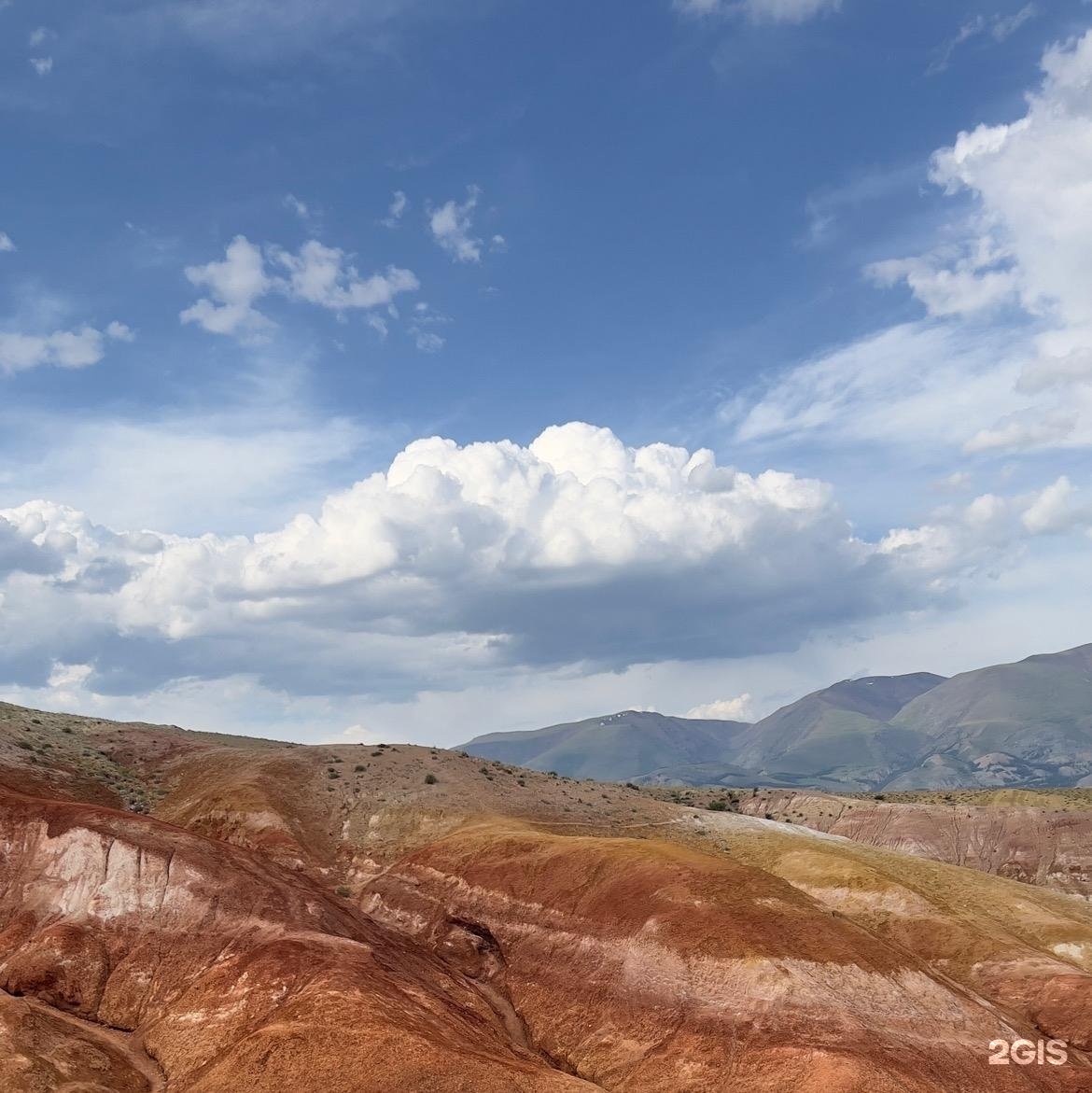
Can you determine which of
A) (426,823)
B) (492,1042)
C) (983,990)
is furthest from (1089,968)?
(426,823)

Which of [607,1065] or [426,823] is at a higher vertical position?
[426,823]

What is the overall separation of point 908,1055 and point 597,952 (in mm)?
17700

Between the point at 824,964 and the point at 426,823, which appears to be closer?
the point at 824,964

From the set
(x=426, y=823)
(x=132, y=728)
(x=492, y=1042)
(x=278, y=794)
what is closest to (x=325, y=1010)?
(x=492, y=1042)

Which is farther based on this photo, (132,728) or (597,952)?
(132,728)

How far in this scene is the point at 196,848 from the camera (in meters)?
52.0

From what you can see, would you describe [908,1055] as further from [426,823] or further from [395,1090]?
[426,823]

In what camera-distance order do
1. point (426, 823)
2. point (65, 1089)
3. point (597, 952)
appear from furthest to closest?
point (426, 823)
point (597, 952)
point (65, 1089)

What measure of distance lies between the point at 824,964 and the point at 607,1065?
12.9 meters

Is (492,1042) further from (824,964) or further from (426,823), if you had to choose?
(426,823)

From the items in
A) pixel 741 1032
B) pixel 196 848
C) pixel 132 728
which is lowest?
pixel 741 1032

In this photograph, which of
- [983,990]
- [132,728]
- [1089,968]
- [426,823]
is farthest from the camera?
[132,728]

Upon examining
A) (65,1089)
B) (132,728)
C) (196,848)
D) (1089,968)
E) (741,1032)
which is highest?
(132,728)

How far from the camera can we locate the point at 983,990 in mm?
55094
